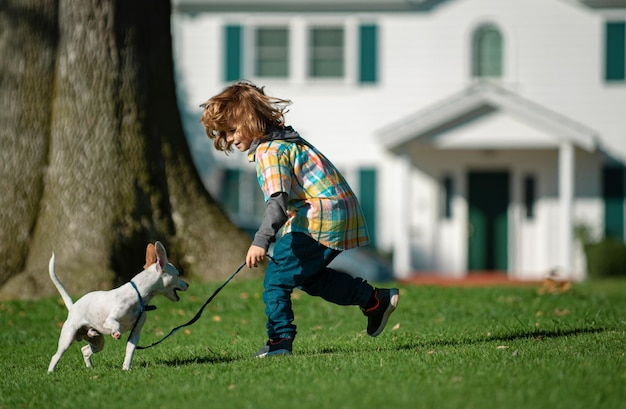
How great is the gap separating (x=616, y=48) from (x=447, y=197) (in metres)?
4.59

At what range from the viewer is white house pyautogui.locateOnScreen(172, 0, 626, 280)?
22.4m

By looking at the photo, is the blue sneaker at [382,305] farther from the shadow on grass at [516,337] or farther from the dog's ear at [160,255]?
the dog's ear at [160,255]

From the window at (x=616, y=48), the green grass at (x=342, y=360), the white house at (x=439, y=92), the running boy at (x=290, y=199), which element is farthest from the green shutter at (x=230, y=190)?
the running boy at (x=290, y=199)

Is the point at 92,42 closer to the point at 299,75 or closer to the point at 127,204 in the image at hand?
the point at 127,204

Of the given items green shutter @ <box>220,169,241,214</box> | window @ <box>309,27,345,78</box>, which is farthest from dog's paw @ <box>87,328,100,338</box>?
window @ <box>309,27,345,78</box>

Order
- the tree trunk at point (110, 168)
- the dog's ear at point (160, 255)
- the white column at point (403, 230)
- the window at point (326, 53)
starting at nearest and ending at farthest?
the dog's ear at point (160, 255)
the tree trunk at point (110, 168)
the white column at point (403, 230)
the window at point (326, 53)

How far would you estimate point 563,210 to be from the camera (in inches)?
836

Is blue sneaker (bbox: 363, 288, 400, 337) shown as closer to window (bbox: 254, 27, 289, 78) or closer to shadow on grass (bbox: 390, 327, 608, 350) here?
shadow on grass (bbox: 390, 327, 608, 350)

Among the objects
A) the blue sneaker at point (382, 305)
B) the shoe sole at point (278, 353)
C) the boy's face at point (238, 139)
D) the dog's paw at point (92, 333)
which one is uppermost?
the boy's face at point (238, 139)

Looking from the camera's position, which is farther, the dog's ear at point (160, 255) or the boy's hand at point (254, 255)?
the boy's hand at point (254, 255)

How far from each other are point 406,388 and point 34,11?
7.25 metres

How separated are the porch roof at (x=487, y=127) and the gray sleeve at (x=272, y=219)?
14.7 meters

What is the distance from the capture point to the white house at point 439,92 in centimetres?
2236

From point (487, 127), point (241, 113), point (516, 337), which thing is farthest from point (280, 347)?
point (487, 127)
